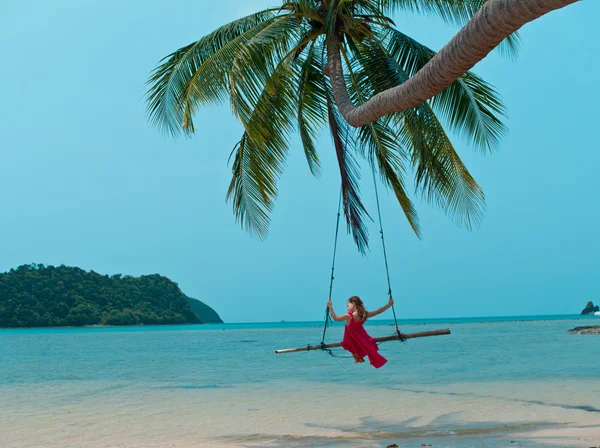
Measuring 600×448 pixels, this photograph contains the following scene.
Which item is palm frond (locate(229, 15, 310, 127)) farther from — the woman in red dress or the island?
the island

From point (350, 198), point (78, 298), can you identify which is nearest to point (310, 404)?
point (350, 198)

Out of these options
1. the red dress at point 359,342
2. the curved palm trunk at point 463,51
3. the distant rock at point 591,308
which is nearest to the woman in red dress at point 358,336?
the red dress at point 359,342

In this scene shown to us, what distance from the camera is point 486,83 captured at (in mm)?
8477

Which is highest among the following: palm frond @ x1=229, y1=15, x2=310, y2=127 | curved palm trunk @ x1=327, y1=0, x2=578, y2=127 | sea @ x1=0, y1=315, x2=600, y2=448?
palm frond @ x1=229, y1=15, x2=310, y2=127

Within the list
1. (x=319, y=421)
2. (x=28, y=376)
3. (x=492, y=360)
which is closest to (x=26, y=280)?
(x=28, y=376)

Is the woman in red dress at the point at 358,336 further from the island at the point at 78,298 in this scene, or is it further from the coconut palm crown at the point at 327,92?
the island at the point at 78,298

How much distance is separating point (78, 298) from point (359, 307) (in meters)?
61.7

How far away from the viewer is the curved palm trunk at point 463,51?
12.7 feet

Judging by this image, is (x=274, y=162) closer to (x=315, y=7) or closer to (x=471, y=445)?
(x=315, y=7)

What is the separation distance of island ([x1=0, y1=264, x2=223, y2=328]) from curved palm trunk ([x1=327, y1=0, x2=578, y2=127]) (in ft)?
195

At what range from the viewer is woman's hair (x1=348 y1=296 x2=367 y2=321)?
6.93 meters

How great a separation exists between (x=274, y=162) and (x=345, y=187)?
0.98m

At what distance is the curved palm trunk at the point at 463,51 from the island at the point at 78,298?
59.4 m

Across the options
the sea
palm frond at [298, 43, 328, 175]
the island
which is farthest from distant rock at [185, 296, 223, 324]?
palm frond at [298, 43, 328, 175]
